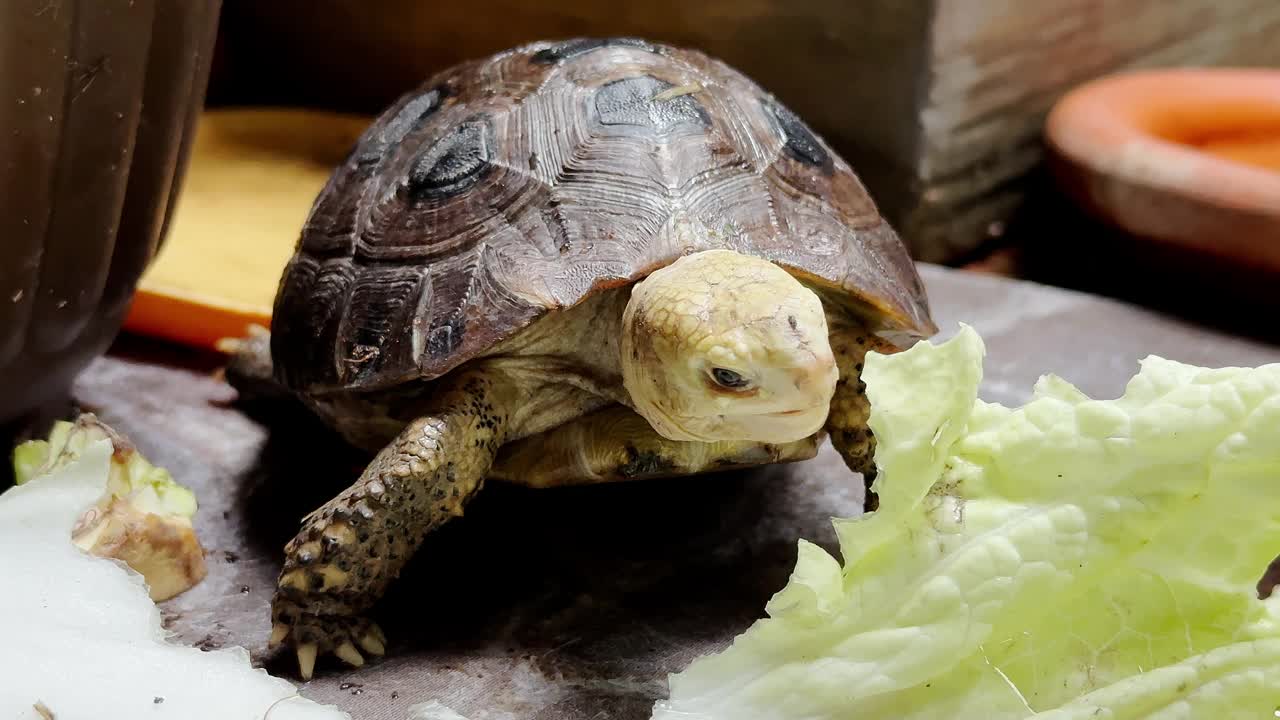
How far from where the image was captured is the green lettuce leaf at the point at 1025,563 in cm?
154

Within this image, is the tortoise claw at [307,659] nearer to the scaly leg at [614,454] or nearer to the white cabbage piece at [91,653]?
the white cabbage piece at [91,653]

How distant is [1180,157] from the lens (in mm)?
3635

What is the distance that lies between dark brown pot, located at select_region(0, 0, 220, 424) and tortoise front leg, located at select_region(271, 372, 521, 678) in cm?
74

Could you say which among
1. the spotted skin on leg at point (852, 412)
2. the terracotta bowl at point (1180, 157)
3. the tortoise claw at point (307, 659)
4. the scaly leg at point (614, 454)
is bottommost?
the tortoise claw at point (307, 659)

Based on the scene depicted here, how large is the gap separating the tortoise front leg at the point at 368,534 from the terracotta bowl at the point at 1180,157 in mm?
2487

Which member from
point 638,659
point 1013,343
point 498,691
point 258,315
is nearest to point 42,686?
point 498,691

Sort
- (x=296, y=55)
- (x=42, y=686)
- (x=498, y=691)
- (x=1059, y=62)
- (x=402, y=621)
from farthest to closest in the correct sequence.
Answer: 1. (x=296, y=55)
2. (x=1059, y=62)
3. (x=402, y=621)
4. (x=498, y=691)
5. (x=42, y=686)

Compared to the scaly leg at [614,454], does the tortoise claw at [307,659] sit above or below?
below

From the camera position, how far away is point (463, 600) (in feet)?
6.97

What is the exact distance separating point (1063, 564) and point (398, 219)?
1.27 meters

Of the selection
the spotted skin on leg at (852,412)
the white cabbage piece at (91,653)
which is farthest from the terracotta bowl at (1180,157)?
the white cabbage piece at (91,653)

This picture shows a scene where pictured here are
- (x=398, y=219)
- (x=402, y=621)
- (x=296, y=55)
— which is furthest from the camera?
(x=296, y=55)

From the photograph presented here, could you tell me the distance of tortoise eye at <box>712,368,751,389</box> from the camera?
5.77ft

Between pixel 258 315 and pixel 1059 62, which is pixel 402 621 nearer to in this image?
pixel 258 315
